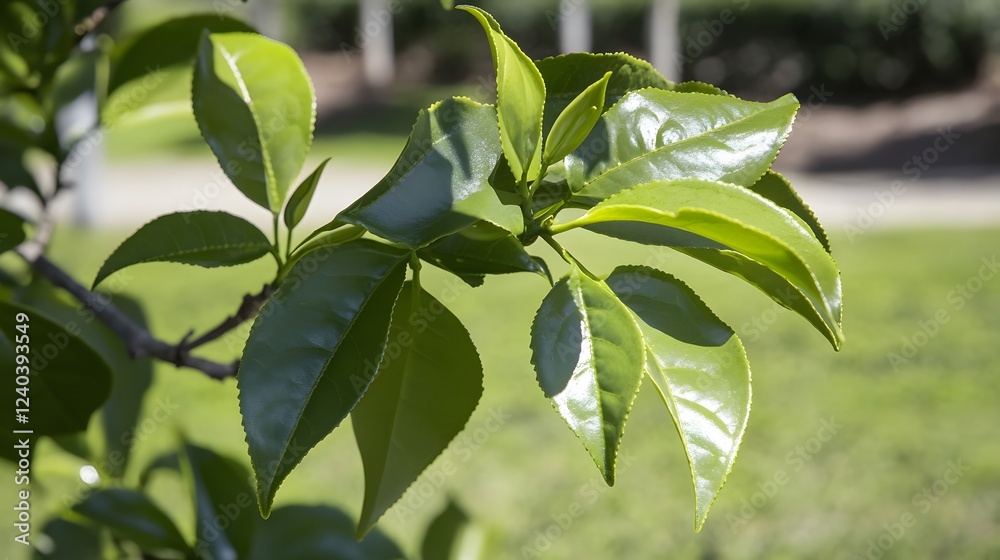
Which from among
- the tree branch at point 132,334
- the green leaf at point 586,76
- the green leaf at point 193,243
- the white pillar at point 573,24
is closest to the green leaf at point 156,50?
the tree branch at point 132,334

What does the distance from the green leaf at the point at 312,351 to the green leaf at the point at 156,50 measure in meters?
0.73

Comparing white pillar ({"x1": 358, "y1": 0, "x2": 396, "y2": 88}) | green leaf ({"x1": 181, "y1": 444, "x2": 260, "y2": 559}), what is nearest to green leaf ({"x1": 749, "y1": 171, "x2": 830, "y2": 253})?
green leaf ({"x1": 181, "y1": 444, "x2": 260, "y2": 559})

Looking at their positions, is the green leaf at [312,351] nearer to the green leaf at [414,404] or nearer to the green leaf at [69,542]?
the green leaf at [414,404]

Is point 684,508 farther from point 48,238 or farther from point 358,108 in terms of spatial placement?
point 358,108

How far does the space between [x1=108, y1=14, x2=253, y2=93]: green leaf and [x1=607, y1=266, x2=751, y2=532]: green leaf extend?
84 centimetres

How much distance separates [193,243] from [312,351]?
218mm

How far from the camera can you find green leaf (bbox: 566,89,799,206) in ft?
2.36

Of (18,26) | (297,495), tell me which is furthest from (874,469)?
(18,26)

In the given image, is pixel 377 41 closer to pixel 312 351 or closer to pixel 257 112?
pixel 257 112

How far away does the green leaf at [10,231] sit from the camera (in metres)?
0.91

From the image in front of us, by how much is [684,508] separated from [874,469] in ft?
2.96

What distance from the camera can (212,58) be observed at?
3.18ft

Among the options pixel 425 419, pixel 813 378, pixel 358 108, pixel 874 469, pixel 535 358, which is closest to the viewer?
pixel 535 358

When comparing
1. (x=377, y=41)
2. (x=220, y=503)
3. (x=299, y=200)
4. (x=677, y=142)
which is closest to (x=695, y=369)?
(x=677, y=142)
